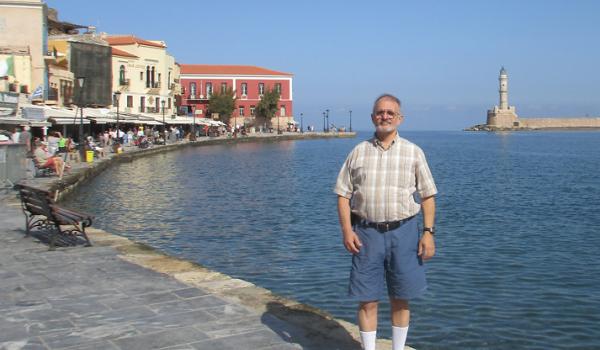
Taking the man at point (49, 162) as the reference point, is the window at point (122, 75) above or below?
above

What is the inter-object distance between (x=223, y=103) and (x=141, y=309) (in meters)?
78.5

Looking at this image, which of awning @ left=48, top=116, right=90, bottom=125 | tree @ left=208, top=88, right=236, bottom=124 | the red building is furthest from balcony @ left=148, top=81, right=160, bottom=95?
awning @ left=48, top=116, right=90, bottom=125

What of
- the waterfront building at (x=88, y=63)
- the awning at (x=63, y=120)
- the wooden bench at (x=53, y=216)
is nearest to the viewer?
the wooden bench at (x=53, y=216)

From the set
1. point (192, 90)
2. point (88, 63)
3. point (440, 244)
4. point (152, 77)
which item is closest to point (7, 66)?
point (88, 63)

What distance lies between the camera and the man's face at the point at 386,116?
462cm

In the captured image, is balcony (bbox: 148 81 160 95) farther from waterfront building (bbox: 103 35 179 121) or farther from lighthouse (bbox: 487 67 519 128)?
lighthouse (bbox: 487 67 519 128)

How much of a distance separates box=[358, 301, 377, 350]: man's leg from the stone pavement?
0.42 meters

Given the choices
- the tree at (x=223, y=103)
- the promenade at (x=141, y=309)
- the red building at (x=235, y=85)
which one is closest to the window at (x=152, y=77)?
the tree at (x=223, y=103)

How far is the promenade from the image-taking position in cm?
539

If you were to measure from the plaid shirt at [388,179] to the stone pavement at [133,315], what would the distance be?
1.24 m

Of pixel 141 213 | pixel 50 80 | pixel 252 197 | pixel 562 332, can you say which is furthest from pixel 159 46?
pixel 562 332

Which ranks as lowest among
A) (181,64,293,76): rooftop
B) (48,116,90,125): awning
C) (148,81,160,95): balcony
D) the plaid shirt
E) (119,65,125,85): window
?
the plaid shirt

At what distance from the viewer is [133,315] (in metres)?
6.09

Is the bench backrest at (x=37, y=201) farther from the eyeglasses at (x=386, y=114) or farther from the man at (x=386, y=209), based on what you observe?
the eyeglasses at (x=386, y=114)
